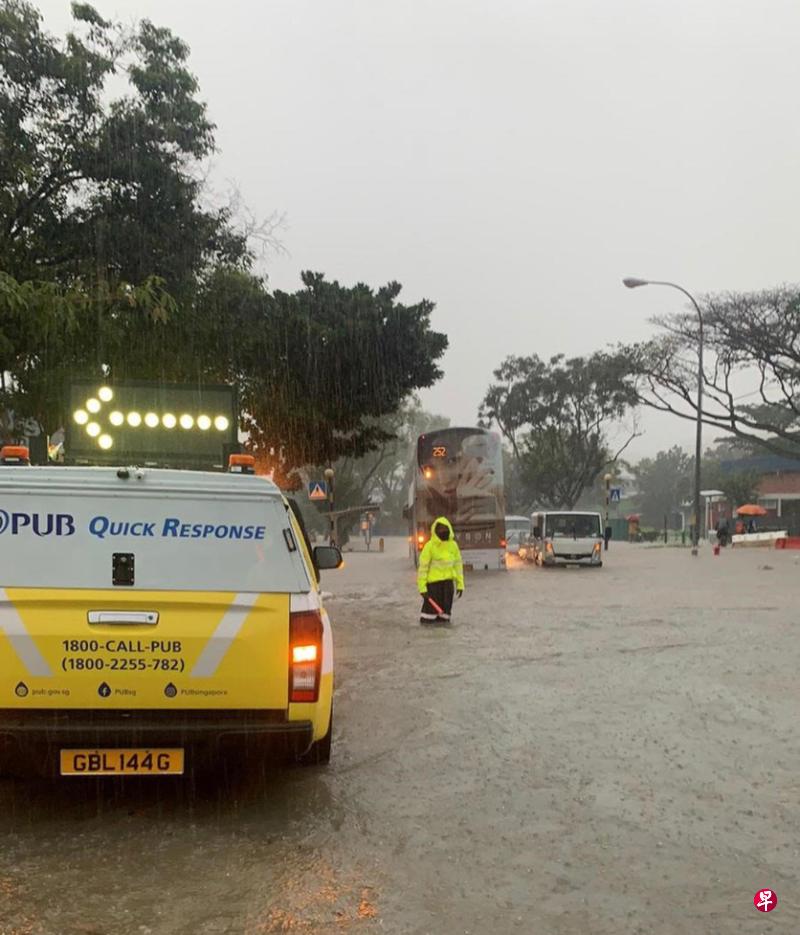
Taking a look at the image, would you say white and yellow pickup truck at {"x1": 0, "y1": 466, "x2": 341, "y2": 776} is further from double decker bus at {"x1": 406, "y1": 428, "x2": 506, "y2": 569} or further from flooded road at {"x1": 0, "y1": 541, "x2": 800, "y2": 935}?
double decker bus at {"x1": 406, "y1": 428, "x2": 506, "y2": 569}

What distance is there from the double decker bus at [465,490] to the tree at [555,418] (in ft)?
81.6

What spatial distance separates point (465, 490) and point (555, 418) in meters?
27.6

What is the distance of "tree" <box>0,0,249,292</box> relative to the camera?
1289 centimetres

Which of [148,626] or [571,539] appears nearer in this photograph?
[148,626]

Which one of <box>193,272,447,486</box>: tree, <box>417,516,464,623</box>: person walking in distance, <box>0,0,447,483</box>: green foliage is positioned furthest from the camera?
<box>193,272,447,486</box>: tree

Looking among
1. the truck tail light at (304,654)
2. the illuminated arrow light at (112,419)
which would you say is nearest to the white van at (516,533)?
the illuminated arrow light at (112,419)

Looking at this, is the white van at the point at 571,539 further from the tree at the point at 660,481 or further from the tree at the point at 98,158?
the tree at the point at 660,481

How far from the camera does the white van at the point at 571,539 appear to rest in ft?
102

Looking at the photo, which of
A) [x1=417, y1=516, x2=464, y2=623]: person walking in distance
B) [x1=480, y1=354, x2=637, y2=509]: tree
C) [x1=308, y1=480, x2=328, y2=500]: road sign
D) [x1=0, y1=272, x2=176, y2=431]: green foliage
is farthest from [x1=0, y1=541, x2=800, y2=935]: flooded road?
[x1=480, y1=354, x2=637, y2=509]: tree

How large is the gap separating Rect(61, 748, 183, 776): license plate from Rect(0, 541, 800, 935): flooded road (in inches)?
11.9

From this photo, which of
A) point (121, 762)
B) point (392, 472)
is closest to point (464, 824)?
point (121, 762)

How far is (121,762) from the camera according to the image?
4836 millimetres

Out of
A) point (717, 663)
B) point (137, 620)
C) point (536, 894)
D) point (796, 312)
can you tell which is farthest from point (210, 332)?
point (796, 312)

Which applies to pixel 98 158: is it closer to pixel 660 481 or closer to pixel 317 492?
pixel 317 492
